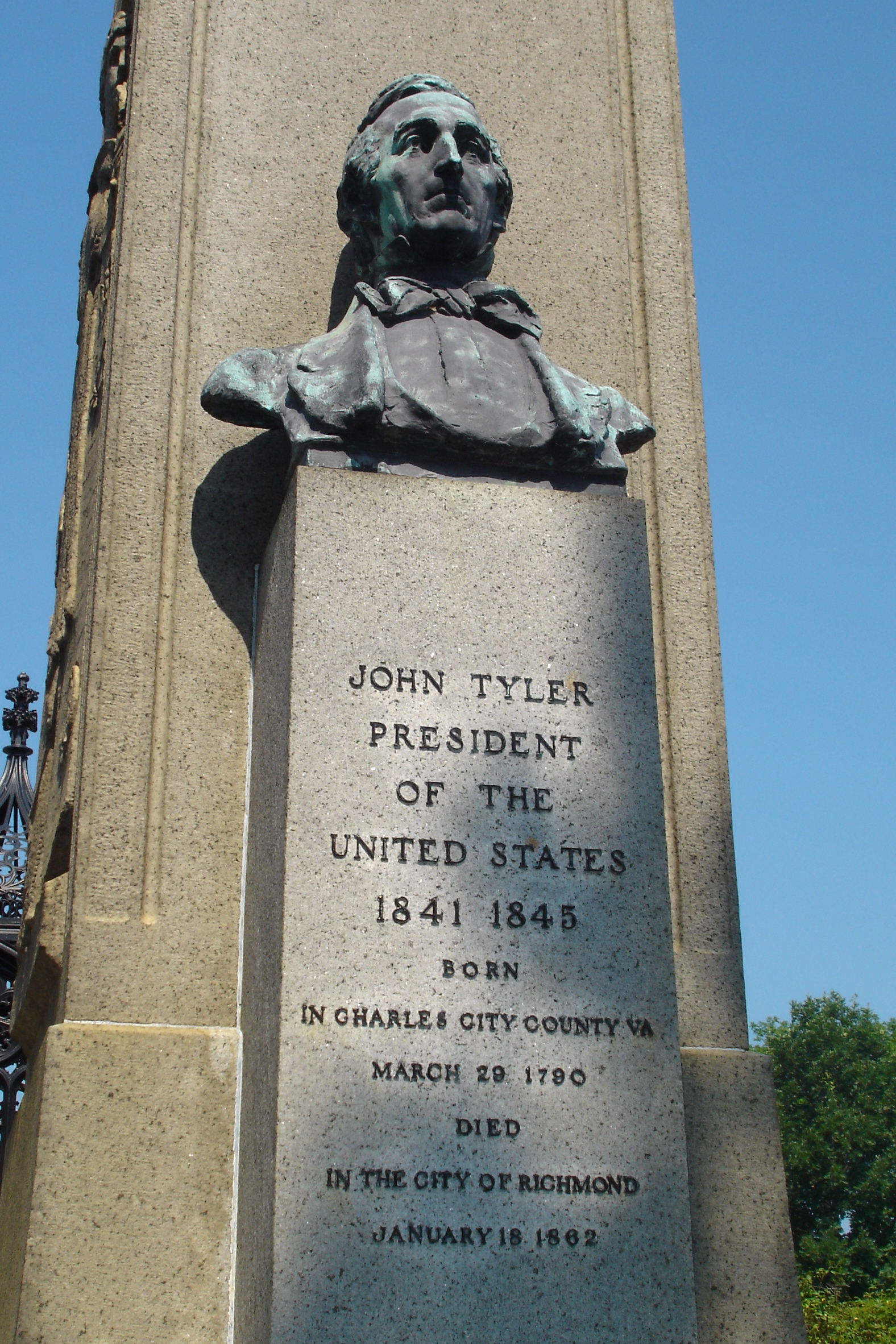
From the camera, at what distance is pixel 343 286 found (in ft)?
20.3

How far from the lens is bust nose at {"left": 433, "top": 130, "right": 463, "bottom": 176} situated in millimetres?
5461

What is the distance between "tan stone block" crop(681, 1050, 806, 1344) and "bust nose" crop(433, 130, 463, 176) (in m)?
3.29

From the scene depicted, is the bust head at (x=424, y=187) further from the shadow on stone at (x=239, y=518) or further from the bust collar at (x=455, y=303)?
the shadow on stone at (x=239, y=518)

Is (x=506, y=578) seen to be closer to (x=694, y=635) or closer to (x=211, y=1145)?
(x=694, y=635)

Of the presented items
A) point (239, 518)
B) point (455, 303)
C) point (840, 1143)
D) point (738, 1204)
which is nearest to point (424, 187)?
point (455, 303)

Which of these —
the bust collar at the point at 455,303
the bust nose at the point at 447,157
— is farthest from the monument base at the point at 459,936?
the bust nose at the point at 447,157

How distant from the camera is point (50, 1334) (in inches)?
165

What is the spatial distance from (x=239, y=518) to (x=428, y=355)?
96 cm

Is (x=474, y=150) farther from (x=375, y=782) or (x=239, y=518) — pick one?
(x=375, y=782)

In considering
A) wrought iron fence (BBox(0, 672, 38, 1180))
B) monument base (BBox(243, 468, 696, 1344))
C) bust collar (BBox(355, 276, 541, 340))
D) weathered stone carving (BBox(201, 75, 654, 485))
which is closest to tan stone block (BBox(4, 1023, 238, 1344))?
monument base (BBox(243, 468, 696, 1344))

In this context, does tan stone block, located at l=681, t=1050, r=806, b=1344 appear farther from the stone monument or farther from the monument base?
the monument base

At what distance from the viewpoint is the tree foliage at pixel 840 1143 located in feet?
109

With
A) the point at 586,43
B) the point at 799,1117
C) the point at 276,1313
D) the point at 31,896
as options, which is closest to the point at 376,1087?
the point at 276,1313

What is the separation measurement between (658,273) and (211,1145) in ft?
Answer: 13.9
